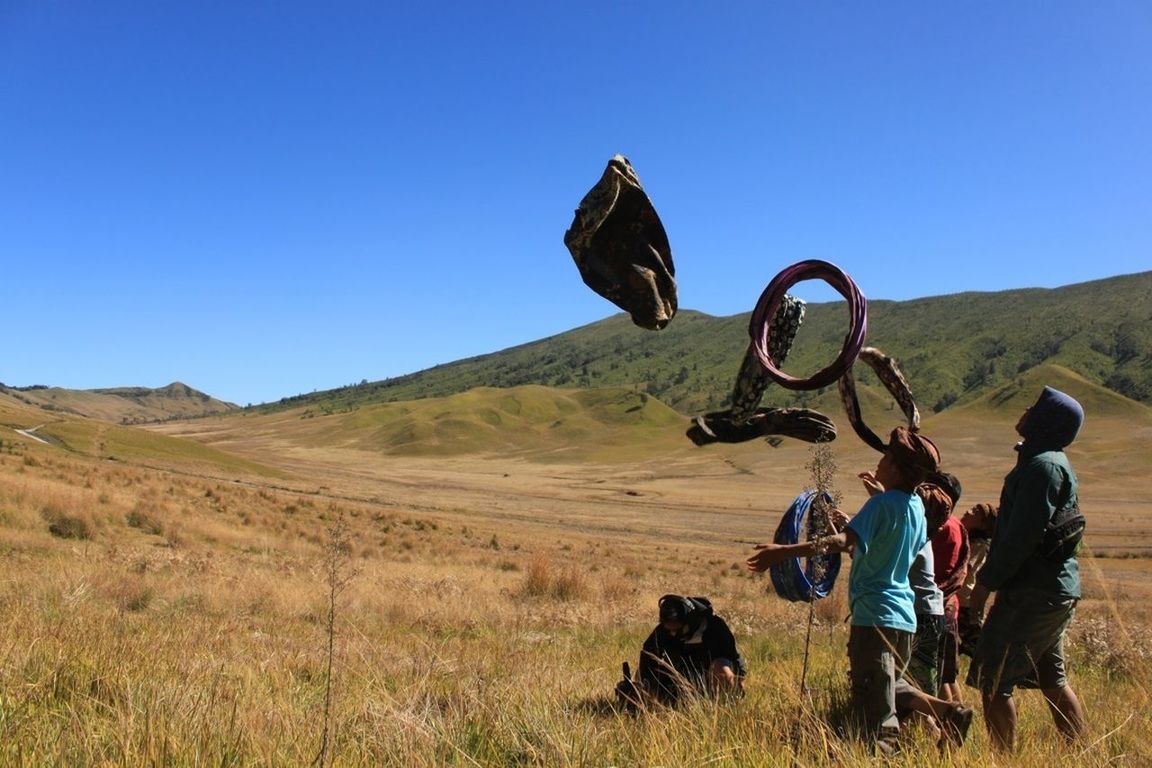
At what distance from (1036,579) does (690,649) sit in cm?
231

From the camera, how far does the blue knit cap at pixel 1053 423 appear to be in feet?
14.6

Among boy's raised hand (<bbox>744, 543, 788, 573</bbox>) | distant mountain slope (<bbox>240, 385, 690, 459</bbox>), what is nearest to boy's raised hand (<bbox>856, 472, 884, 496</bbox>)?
boy's raised hand (<bbox>744, 543, 788, 573</bbox>)

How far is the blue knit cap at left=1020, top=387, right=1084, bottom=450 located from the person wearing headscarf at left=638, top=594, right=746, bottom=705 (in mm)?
2333

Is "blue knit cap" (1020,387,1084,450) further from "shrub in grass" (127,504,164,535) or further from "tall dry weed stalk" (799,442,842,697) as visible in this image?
"shrub in grass" (127,504,164,535)

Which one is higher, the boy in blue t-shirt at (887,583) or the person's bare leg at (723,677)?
the boy in blue t-shirt at (887,583)

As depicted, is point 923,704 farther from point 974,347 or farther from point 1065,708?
point 974,347

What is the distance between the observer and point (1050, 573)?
4.35m

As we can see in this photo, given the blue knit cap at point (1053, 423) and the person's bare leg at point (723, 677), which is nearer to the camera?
the blue knit cap at point (1053, 423)

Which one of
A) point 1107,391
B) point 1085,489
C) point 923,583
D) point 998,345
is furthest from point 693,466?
point 923,583

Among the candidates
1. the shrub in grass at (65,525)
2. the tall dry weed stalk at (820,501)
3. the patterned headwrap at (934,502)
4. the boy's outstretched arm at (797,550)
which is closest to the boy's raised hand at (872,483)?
the tall dry weed stalk at (820,501)

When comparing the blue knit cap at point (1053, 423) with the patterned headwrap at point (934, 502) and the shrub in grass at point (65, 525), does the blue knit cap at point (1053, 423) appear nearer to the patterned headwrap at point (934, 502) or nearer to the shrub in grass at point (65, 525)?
the patterned headwrap at point (934, 502)

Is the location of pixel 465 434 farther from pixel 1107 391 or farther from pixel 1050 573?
pixel 1050 573

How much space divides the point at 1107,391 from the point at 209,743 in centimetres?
11324

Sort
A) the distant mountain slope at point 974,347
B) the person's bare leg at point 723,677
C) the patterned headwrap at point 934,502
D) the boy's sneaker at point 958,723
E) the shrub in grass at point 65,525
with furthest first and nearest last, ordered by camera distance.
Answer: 1. the distant mountain slope at point 974,347
2. the shrub in grass at point 65,525
3. the person's bare leg at point 723,677
4. the patterned headwrap at point 934,502
5. the boy's sneaker at point 958,723
